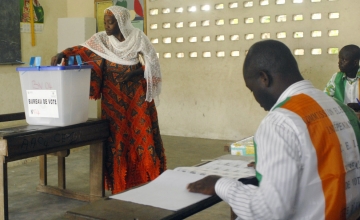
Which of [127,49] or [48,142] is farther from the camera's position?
[127,49]

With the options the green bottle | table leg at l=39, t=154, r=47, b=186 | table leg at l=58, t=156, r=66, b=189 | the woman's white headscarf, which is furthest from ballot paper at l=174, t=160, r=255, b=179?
the green bottle

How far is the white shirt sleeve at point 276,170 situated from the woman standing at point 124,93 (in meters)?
2.45

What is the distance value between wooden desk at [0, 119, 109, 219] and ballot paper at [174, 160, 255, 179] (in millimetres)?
1262

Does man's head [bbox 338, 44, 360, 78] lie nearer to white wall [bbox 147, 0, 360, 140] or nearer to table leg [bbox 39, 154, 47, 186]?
white wall [bbox 147, 0, 360, 140]

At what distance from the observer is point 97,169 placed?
12.0ft

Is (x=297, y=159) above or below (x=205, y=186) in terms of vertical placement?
above

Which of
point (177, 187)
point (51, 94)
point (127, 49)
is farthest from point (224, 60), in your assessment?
point (177, 187)

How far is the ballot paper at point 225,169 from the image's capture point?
1.81 metres

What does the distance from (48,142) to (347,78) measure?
2.58m

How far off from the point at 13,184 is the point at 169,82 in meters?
3.21

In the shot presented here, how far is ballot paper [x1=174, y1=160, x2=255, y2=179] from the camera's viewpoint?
181 cm

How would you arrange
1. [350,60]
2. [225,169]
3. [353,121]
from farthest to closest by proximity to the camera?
[350,60] → [225,169] → [353,121]

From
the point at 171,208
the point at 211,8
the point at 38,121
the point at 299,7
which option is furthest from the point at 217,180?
the point at 211,8

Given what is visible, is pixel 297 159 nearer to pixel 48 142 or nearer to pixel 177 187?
pixel 177 187
